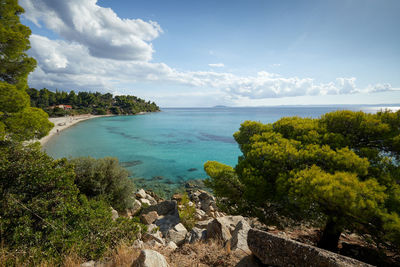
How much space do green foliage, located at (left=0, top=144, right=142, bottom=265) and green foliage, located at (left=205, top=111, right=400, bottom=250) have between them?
4.09 meters

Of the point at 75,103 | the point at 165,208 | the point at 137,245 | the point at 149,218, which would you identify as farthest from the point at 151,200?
the point at 75,103

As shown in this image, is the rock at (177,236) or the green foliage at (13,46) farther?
the green foliage at (13,46)

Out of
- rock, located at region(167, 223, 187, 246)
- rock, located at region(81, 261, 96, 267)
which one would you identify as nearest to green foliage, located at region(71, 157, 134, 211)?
rock, located at region(167, 223, 187, 246)

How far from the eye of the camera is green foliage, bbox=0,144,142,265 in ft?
12.5

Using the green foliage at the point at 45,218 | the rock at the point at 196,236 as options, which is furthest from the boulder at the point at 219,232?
the green foliage at the point at 45,218

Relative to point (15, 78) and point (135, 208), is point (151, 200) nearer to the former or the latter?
point (135, 208)

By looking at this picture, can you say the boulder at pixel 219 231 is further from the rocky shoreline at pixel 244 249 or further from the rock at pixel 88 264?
the rock at pixel 88 264

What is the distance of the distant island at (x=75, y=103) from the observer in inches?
3032

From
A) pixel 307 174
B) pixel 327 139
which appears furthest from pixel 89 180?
pixel 327 139

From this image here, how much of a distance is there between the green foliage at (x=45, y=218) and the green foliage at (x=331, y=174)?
4094 mm

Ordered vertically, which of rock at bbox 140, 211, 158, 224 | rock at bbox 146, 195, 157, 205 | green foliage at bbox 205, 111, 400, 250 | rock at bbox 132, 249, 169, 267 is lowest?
rock at bbox 146, 195, 157, 205

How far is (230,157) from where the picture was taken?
92.5 feet

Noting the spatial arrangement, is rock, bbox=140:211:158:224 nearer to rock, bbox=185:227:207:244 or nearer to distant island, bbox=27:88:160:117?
rock, bbox=185:227:207:244

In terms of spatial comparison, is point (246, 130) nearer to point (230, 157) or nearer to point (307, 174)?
point (307, 174)
